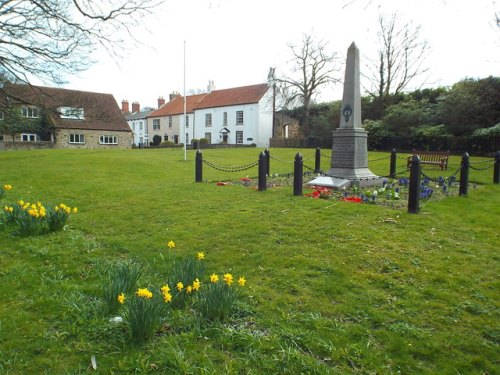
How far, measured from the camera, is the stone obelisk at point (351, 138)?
484 inches

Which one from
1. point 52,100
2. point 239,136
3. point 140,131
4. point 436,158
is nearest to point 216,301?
point 52,100

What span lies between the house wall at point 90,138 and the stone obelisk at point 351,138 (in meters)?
41.0

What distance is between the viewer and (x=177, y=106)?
62.0 metres

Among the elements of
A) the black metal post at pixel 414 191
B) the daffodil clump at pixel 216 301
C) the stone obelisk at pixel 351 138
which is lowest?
the daffodil clump at pixel 216 301

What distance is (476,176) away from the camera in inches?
578

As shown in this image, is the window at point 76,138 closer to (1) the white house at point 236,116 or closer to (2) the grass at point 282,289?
(1) the white house at point 236,116

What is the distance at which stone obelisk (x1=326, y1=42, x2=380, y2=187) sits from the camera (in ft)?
40.3

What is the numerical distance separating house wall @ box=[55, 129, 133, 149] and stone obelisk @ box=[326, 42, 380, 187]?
4097 cm

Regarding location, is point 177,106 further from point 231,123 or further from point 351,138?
point 351,138

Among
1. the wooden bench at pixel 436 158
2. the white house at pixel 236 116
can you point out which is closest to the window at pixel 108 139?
the white house at pixel 236 116

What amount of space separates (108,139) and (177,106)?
15174 mm

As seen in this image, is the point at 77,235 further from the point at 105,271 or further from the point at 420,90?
the point at 420,90

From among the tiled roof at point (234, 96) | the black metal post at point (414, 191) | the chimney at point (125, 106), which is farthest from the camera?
the chimney at point (125, 106)

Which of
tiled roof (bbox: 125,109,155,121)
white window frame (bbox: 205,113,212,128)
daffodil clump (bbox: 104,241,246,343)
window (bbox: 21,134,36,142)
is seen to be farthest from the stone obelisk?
tiled roof (bbox: 125,109,155,121)
